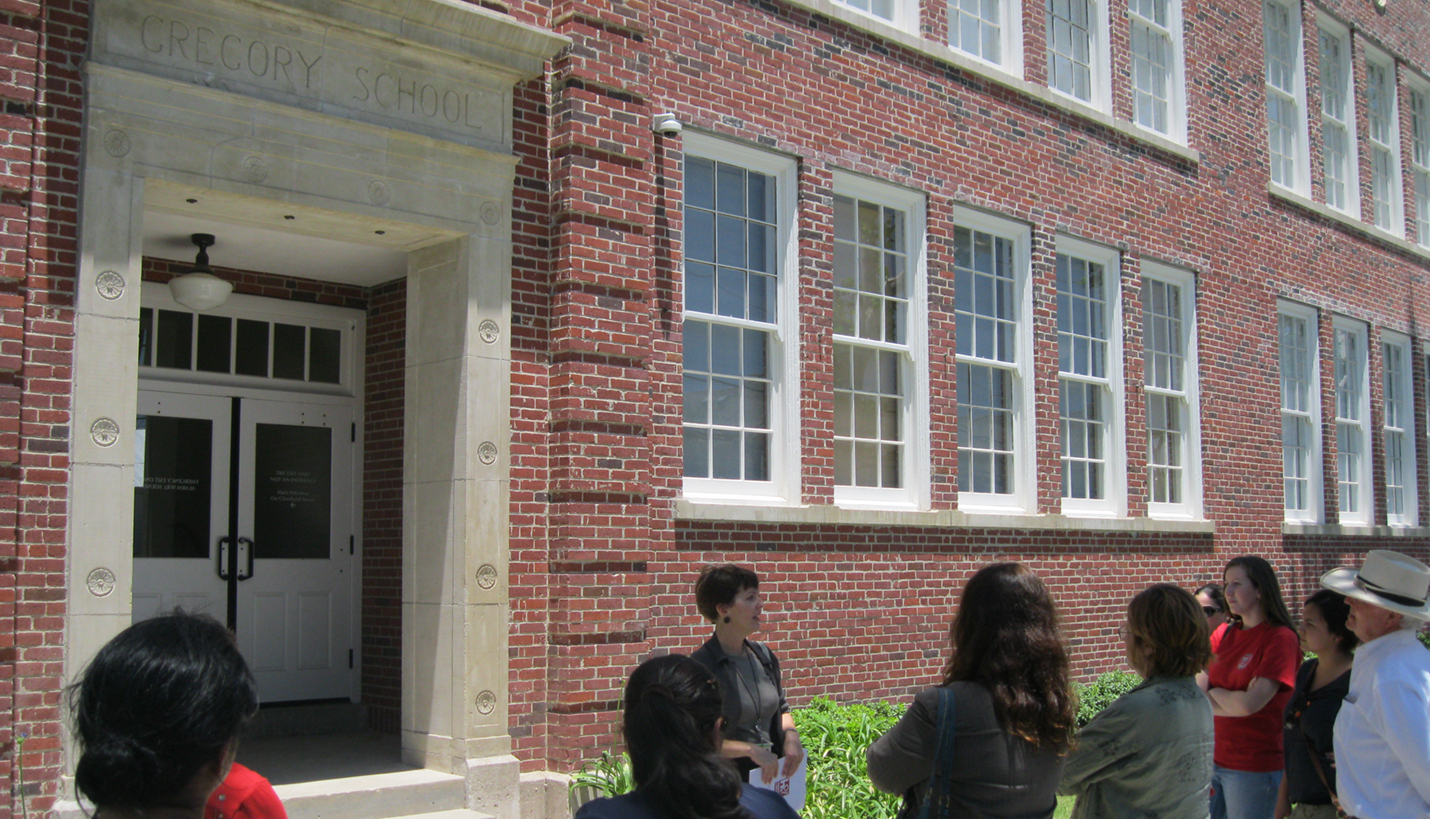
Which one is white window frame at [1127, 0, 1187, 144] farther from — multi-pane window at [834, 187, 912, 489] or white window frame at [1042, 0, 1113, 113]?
multi-pane window at [834, 187, 912, 489]

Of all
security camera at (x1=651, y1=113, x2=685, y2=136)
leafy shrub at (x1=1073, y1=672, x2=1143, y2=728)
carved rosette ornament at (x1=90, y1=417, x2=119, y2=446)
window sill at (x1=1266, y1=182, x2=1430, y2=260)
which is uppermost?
window sill at (x1=1266, y1=182, x2=1430, y2=260)

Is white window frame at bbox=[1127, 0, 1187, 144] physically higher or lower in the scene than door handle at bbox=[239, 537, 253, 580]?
higher

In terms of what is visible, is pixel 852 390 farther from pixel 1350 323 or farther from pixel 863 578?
pixel 1350 323

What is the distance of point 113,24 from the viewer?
21.5 ft

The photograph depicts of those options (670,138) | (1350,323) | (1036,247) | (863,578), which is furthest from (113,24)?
(1350,323)

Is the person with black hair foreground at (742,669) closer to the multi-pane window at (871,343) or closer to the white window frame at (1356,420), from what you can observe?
the multi-pane window at (871,343)

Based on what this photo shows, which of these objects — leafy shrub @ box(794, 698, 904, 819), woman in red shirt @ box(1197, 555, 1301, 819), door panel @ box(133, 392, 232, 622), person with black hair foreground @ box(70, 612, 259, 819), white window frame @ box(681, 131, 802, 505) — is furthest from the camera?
white window frame @ box(681, 131, 802, 505)

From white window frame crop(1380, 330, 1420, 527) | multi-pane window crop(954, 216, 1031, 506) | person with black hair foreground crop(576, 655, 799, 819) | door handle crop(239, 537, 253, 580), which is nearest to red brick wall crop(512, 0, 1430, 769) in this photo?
multi-pane window crop(954, 216, 1031, 506)

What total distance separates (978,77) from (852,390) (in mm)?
3562

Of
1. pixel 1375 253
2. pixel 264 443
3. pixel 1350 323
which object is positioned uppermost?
pixel 1375 253

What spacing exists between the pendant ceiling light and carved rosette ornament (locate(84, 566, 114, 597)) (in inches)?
97.0

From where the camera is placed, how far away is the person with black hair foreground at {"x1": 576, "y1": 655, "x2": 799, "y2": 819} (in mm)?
2414

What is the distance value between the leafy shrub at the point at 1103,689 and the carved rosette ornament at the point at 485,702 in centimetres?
597

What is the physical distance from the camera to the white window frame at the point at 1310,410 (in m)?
16.1
